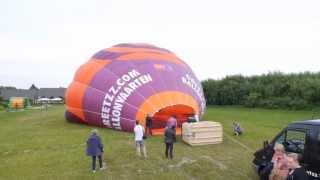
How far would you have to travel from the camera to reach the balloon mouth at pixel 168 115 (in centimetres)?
2042

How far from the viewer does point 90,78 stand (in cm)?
2223

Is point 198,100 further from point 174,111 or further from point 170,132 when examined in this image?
point 170,132

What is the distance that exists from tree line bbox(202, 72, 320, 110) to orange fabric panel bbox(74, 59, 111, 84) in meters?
27.7

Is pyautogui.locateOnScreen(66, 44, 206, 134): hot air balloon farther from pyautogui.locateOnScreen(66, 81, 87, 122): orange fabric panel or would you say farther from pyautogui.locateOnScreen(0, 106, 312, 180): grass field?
pyautogui.locateOnScreen(0, 106, 312, 180): grass field

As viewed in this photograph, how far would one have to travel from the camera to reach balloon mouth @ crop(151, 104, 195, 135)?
67.0ft

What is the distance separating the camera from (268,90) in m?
49.8

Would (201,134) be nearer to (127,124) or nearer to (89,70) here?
(127,124)

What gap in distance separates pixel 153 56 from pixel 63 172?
1069 centimetres

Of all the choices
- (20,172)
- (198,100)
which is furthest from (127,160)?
(198,100)

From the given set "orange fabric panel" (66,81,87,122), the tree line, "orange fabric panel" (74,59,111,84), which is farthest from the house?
"orange fabric panel" (74,59,111,84)

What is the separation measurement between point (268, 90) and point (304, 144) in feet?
135

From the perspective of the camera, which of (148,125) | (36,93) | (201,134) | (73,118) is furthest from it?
(36,93)

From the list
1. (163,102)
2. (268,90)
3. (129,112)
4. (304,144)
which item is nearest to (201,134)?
(163,102)

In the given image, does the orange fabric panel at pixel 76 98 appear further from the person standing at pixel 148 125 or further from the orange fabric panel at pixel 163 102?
the person standing at pixel 148 125
